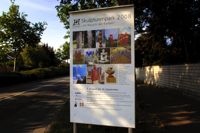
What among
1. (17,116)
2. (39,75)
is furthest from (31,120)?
(39,75)

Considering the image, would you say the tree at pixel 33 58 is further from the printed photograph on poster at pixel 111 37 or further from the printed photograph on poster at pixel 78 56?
the printed photograph on poster at pixel 111 37

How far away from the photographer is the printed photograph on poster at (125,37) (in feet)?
10.1

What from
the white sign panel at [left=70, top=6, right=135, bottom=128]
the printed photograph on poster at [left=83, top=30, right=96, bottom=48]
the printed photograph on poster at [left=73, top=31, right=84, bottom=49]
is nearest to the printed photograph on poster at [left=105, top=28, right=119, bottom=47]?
the white sign panel at [left=70, top=6, right=135, bottom=128]

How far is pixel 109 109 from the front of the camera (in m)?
3.17

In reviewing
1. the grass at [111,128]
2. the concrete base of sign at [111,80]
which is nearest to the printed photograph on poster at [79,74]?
the concrete base of sign at [111,80]


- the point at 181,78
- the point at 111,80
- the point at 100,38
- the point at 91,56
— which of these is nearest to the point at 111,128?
the point at 111,80

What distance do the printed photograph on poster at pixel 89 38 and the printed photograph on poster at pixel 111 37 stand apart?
28 cm

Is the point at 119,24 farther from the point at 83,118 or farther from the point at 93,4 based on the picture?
the point at 93,4

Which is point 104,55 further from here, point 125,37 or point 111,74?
point 125,37

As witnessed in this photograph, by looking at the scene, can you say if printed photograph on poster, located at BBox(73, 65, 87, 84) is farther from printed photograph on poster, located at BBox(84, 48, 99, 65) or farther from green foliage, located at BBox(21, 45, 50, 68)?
green foliage, located at BBox(21, 45, 50, 68)

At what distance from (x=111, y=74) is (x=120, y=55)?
0.41m

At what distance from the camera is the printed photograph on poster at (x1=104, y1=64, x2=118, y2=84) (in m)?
3.12

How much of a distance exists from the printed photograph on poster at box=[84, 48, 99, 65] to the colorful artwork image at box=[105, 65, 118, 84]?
278mm

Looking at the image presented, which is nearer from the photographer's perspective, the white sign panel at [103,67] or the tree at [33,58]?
the white sign panel at [103,67]
